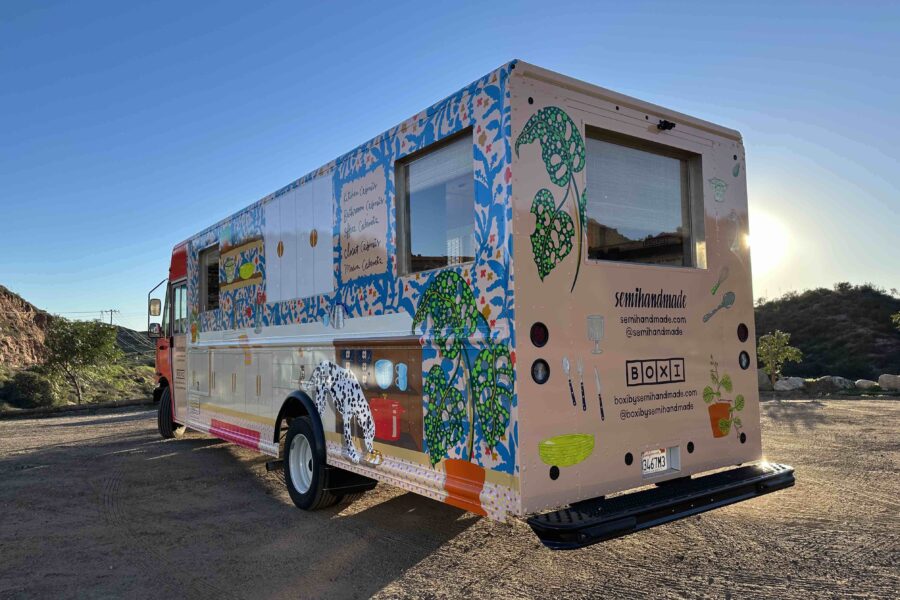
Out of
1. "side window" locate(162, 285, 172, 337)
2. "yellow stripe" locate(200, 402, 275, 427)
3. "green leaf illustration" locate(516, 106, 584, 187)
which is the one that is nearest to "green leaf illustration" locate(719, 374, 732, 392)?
"green leaf illustration" locate(516, 106, 584, 187)

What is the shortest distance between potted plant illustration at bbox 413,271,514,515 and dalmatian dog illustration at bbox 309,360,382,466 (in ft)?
2.66

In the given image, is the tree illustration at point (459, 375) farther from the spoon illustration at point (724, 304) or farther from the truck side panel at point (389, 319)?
the spoon illustration at point (724, 304)

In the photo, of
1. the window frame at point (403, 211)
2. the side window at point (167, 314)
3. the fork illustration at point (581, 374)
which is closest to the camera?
the fork illustration at point (581, 374)

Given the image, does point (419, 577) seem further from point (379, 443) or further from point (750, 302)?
point (750, 302)

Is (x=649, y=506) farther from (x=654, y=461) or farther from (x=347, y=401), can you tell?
(x=347, y=401)

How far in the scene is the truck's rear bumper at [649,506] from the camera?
3231mm

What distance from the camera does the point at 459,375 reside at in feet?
12.4

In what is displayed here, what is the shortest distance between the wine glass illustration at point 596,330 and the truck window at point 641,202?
1.28 ft

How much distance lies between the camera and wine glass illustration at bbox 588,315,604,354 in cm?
379

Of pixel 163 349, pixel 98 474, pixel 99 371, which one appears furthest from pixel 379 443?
pixel 99 371

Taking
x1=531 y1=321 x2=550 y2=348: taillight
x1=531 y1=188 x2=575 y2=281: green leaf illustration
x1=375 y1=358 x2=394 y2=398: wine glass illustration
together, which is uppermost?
x1=531 y1=188 x2=575 y2=281: green leaf illustration

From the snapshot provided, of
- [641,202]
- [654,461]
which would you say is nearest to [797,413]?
[654,461]

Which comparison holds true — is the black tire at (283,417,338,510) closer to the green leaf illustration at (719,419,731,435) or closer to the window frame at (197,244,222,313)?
the window frame at (197,244,222,313)

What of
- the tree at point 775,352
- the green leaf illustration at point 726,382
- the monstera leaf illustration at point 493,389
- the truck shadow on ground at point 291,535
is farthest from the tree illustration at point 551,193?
the tree at point 775,352
